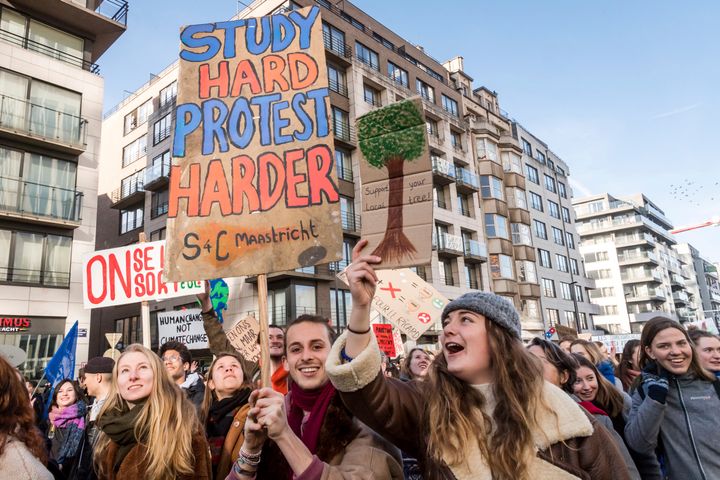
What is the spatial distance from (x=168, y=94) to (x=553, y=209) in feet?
115

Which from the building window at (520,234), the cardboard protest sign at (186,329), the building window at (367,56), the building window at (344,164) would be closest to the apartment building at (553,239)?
the building window at (520,234)

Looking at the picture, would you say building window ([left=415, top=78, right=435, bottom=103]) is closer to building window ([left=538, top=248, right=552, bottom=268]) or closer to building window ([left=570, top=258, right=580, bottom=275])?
building window ([left=538, top=248, right=552, bottom=268])

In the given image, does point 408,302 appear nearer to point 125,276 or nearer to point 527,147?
point 125,276

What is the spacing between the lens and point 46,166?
706 inches

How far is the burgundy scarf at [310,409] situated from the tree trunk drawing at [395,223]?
69cm

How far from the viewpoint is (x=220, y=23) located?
123 inches

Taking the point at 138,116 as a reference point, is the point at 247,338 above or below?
below

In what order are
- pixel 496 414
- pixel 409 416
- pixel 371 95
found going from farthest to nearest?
1. pixel 371 95
2. pixel 409 416
3. pixel 496 414

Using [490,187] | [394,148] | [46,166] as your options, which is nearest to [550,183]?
[490,187]

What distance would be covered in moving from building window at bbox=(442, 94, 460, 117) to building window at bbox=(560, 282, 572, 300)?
58.3 feet

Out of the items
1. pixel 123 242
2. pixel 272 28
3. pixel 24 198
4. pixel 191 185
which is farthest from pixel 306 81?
pixel 123 242

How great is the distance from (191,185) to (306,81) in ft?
3.00

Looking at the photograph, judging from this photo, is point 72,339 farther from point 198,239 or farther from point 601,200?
point 601,200

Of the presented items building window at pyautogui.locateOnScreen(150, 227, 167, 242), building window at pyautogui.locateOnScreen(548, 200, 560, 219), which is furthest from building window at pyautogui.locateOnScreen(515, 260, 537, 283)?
building window at pyautogui.locateOnScreen(150, 227, 167, 242)
